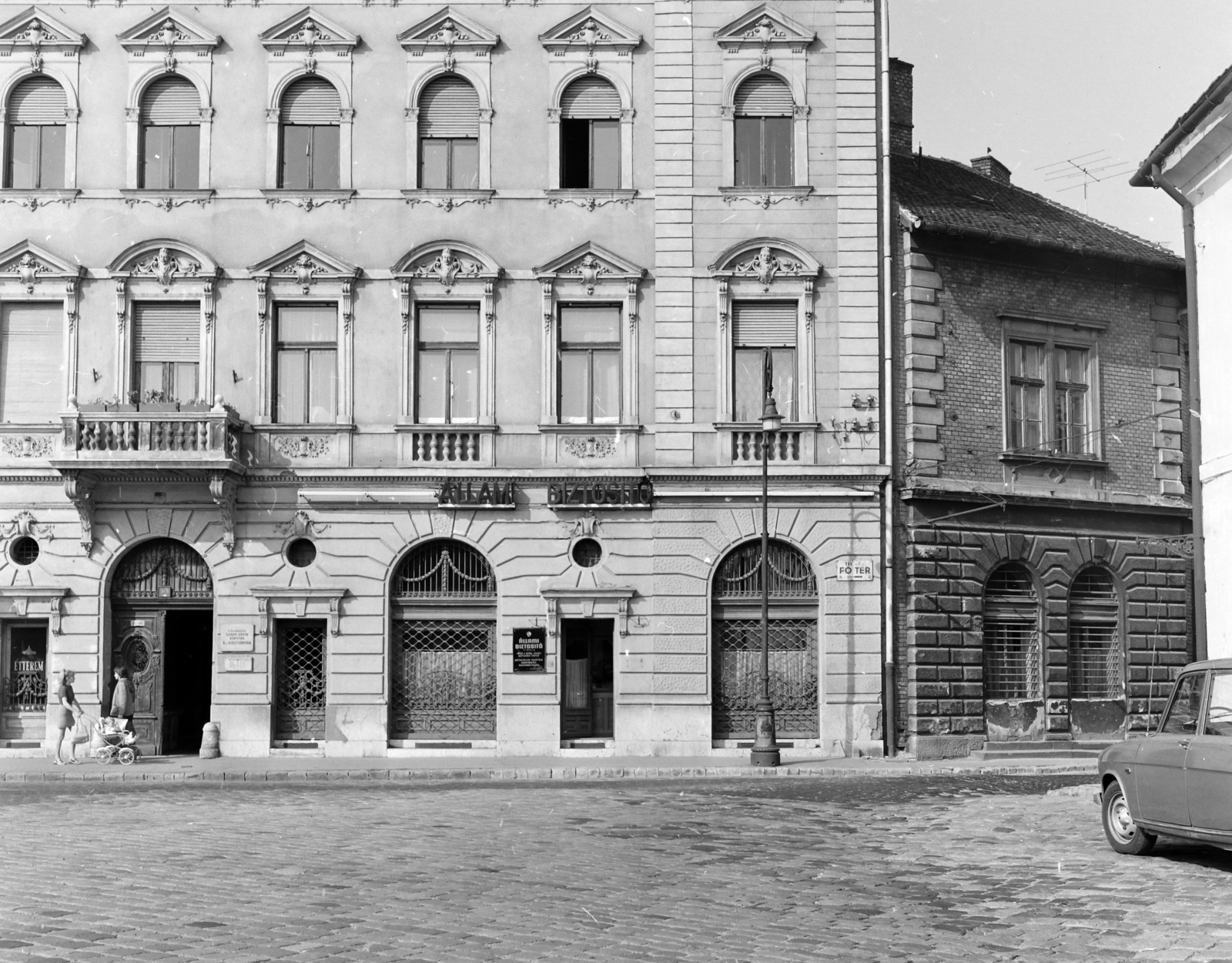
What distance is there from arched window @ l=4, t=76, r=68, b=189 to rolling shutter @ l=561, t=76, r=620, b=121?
9.28 metres

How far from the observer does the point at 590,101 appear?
27875mm

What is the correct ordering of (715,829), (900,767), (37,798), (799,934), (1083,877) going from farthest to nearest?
(900,767)
(37,798)
(715,829)
(1083,877)
(799,934)

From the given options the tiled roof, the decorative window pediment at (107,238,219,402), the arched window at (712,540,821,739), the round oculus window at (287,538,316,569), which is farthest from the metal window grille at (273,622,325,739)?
the tiled roof

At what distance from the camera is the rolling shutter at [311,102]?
91.0 ft

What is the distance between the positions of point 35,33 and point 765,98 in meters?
13.4

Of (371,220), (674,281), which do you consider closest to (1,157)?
(371,220)

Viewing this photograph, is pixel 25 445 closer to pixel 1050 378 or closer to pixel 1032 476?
pixel 1032 476

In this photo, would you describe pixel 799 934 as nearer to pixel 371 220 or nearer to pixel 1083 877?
pixel 1083 877

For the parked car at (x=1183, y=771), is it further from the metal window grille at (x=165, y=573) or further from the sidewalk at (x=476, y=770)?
the metal window grille at (x=165, y=573)

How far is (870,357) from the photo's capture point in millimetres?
27250

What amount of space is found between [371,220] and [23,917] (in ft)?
61.8

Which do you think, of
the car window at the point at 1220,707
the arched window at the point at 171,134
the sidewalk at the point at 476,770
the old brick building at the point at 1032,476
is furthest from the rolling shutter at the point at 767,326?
the car window at the point at 1220,707

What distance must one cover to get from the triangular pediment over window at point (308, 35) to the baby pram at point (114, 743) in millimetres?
12424

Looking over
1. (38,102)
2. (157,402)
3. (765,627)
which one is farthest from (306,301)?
(765,627)
